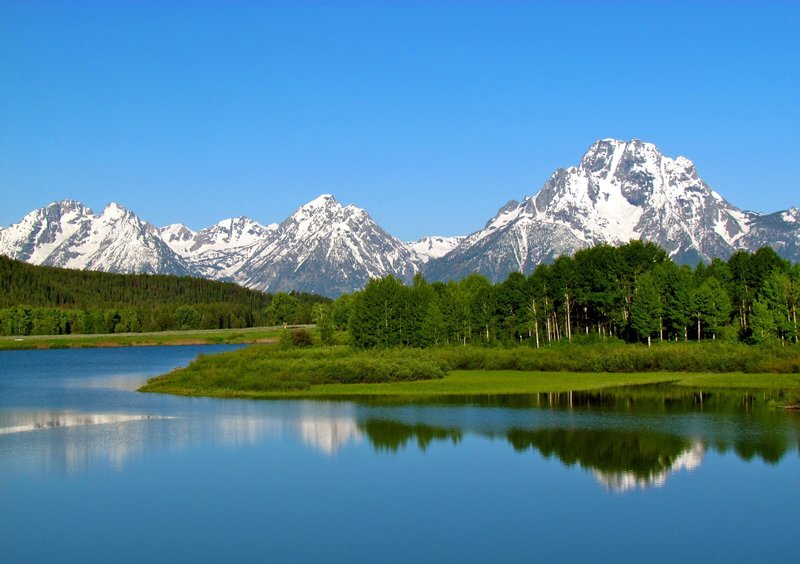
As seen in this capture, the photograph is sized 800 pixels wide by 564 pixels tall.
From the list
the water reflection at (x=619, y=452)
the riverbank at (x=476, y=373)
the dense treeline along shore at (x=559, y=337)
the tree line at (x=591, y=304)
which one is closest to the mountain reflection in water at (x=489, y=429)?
the water reflection at (x=619, y=452)

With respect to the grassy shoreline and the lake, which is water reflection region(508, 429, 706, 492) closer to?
the lake

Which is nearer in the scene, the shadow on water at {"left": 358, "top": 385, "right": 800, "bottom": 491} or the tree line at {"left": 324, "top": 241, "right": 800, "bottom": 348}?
the shadow on water at {"left": 358, "top": 385, "right": 800, "bottom": 491}

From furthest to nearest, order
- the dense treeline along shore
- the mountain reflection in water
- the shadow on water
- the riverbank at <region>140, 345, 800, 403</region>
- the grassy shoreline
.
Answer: the dense treeline along shore
the riverbank at <region>140, 345, 800, 403</region>
the grassy shoreline
the mountain reflection in water
the shadow on water

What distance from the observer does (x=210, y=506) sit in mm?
42250

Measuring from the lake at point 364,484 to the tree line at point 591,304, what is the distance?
38.2m

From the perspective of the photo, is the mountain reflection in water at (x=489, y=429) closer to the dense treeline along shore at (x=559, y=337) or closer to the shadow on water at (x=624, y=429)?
the shadow on water at (x=624, y=429)

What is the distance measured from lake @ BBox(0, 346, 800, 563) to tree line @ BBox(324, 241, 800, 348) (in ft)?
125

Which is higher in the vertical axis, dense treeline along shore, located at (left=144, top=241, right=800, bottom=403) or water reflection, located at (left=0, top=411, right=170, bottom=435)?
dense treeline along shore, located at (left=144, top=241, right=800, bottom=403)

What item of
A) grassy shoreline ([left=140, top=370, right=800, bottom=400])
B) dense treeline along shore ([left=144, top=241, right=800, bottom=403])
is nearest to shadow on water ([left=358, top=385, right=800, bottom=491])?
grassy shoreline ([left=140, top=370, right=800, bottom=400])

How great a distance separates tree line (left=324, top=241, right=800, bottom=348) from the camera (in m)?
114

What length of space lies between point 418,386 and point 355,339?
124 ft

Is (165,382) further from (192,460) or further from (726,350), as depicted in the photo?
(726,350)

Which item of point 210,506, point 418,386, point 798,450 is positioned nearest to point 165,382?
point 418,386

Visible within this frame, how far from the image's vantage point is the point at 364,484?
46656 millimetres
